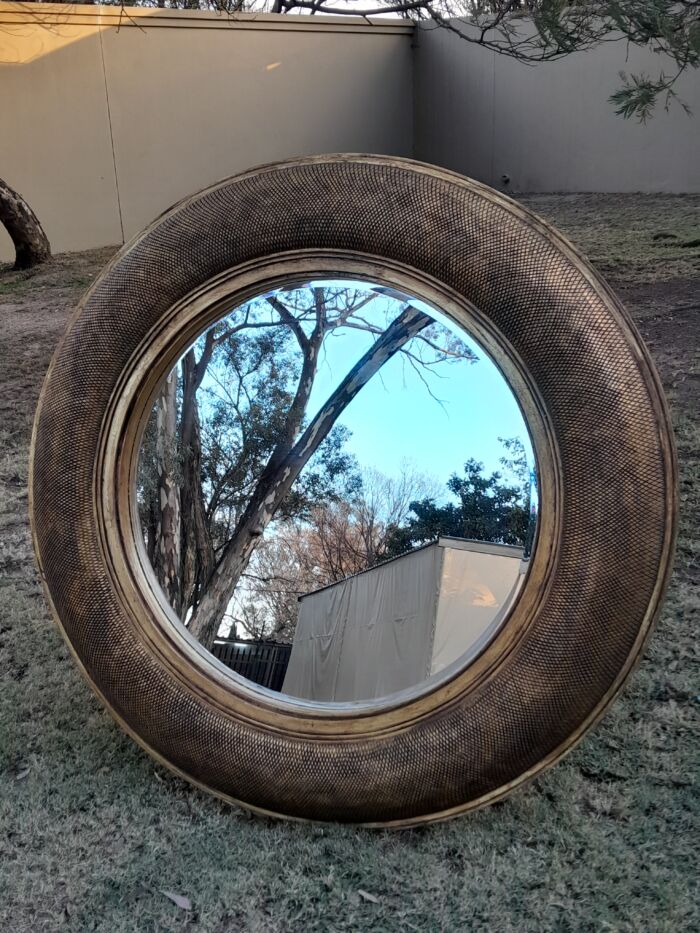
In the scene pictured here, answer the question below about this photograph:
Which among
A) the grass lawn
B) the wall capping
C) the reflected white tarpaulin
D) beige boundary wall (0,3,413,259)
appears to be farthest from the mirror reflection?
beige boundary wall (0,3,413,259)

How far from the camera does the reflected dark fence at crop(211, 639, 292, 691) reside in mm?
2148

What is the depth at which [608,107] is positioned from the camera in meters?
9.14

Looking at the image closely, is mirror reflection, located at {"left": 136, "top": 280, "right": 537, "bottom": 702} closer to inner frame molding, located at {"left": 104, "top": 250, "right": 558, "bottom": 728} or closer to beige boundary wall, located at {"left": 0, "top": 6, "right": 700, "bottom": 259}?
inner frame molding, located at {"left": 104, "top": 250, "right": 558, "bottom": 728}

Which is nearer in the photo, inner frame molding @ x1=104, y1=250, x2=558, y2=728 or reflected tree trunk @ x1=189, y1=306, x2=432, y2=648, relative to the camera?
inner frame molding @ x1=104, y1=250, x2=558, y2=728

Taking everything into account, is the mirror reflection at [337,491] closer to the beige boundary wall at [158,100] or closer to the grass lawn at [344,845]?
the grass lawn at [344,845]

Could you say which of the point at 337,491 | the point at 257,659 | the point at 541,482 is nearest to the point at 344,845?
the point at 257,659

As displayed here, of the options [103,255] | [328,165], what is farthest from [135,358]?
[103,255]

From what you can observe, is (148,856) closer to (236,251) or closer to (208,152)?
(236,251)

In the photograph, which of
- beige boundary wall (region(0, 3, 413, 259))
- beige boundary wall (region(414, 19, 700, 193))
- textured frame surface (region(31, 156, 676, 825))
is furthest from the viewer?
beige boundary wall (region(414, 19, 700, 193))

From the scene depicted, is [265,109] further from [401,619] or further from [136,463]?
[401,619]

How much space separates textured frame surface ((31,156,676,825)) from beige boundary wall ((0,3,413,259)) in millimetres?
6867

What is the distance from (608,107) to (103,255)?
5.35 metres

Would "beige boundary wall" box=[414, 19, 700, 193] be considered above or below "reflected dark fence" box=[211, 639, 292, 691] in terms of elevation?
above

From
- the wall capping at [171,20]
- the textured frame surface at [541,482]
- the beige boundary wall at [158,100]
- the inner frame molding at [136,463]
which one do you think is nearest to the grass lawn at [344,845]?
the textured frame surface at [541,482]
